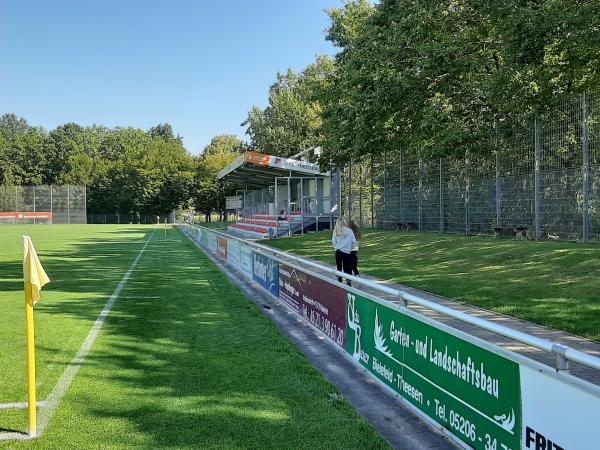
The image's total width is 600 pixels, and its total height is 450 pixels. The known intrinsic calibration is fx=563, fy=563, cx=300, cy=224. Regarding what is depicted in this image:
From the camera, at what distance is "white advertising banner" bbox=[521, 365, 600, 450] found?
268 cm

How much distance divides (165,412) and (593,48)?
12.6 m

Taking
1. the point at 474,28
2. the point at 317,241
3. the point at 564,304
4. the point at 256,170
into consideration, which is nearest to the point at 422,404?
the point at 564,304

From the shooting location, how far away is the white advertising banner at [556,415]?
8.78ft

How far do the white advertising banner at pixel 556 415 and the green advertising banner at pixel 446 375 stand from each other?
110mm

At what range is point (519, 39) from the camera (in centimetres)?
1354

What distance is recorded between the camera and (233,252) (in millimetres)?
18422

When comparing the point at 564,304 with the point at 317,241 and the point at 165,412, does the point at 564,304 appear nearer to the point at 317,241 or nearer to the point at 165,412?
the point at 165,412

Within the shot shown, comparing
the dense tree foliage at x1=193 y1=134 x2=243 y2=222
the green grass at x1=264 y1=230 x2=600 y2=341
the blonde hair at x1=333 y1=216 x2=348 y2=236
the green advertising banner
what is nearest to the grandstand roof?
the green grass at x1=264 y1=230 x2=600 y2=341

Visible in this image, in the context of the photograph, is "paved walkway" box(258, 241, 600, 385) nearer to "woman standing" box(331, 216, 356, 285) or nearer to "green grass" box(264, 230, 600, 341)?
"green grass" box(264, 230, 600, 341)

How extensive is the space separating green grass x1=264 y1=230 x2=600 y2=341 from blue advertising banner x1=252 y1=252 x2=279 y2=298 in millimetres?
3310

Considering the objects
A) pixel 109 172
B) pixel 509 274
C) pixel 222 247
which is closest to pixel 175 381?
pixel 509 274

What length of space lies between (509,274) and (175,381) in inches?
358

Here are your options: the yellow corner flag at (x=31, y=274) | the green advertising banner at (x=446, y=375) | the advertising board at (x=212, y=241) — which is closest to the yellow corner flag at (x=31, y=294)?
the yellow corner flag at (x=31, y=274)

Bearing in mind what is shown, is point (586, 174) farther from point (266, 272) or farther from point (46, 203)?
point (46, 203)
